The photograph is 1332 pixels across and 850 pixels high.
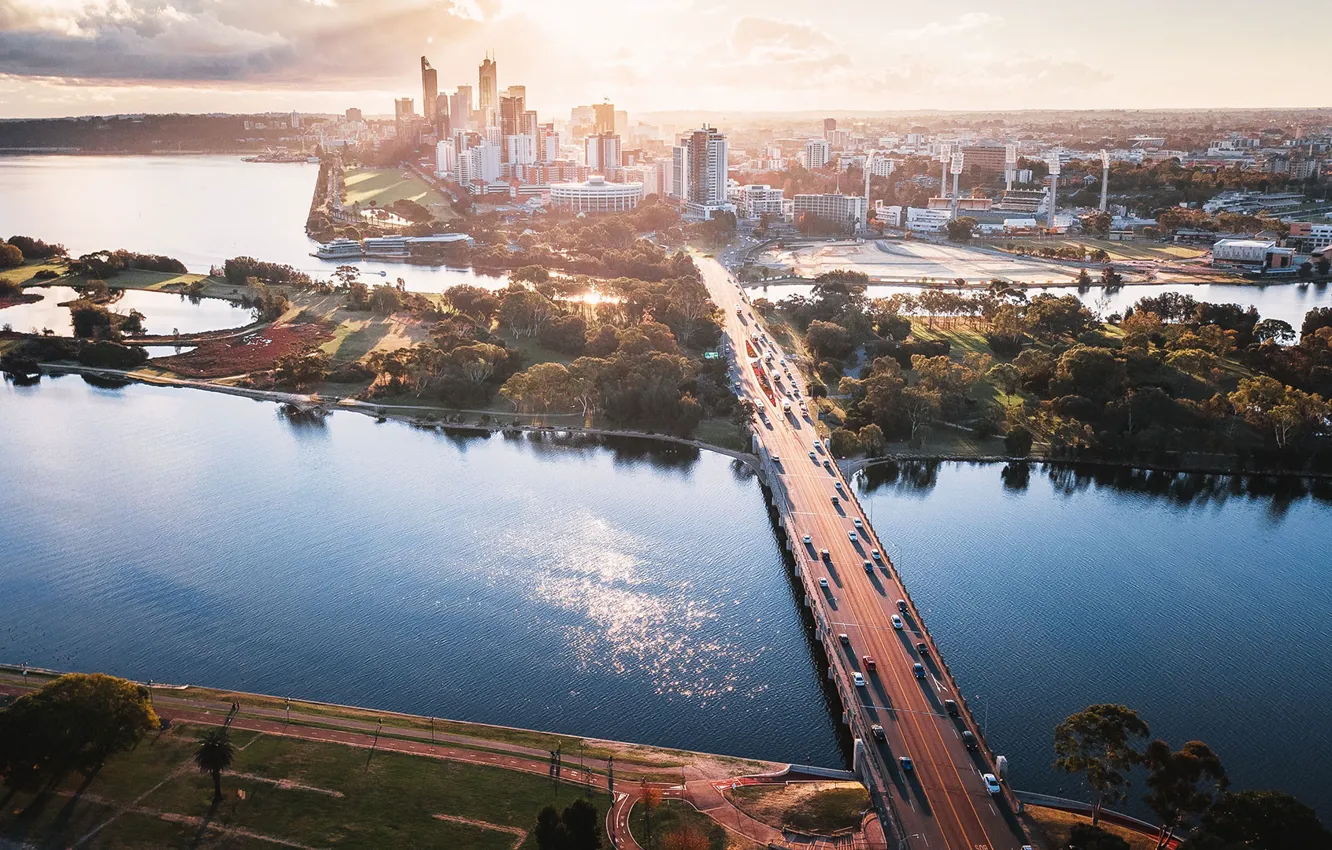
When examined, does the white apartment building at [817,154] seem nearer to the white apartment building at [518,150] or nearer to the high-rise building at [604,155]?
the high-rise building at [604,155]

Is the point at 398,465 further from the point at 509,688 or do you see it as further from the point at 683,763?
the point at 683,763

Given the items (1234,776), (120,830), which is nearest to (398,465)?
(120,830)

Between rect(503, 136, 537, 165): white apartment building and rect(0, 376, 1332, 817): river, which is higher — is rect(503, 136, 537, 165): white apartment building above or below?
above

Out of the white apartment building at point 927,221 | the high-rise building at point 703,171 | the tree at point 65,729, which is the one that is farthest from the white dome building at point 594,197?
the tree at point 65,729

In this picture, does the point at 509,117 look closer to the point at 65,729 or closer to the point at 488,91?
the point at 488,91

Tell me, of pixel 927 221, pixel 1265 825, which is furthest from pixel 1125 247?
pixel 1265 825

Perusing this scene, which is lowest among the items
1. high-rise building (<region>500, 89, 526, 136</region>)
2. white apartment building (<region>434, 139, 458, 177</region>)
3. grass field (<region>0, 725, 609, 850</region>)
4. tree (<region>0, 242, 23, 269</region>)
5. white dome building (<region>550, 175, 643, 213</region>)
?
grass field (<region>0, 725, 609, 850</region>)

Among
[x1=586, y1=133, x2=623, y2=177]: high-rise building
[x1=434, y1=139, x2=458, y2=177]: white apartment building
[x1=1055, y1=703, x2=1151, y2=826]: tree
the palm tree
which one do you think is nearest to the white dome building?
[x1=586, y1=133, x2=623, y2=177]: high-rise building

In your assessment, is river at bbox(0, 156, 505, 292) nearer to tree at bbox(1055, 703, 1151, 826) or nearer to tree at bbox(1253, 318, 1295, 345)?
tree at bbox(1253, 318, 1295, 345)
